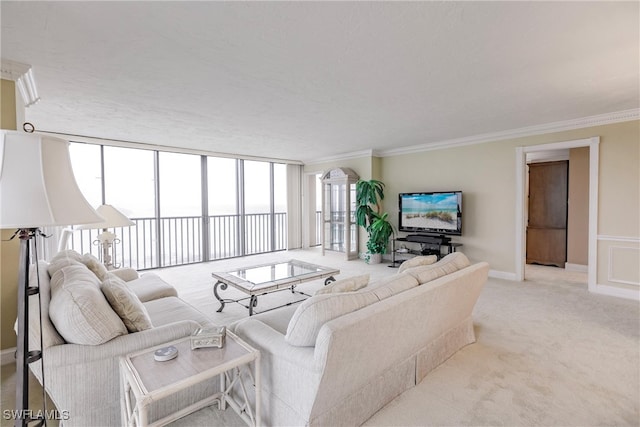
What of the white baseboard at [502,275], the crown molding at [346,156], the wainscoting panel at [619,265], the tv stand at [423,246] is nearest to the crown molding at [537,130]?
the crown molding at [346,156]

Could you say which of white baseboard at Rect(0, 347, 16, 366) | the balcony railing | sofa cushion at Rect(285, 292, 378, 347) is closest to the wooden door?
the balcony railing

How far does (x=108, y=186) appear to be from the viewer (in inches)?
205

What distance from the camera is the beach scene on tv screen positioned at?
203 inches

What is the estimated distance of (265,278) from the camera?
3.43 meters

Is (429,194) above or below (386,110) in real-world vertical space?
below

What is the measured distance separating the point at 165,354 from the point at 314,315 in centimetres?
76

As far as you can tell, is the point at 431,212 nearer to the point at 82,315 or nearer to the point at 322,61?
the point at 322,61

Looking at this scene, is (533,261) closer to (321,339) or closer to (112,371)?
(321,339)

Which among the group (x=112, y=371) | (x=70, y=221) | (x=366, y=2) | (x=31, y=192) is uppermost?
(x=366, y=2)

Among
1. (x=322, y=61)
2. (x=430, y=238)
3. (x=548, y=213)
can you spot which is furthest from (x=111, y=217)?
(x=548, y=213)

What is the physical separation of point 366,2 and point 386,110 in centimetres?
196

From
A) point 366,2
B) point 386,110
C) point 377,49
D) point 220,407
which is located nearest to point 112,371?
point 220,407

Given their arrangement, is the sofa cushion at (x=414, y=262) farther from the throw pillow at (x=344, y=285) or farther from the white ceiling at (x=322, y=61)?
the white ceiling at (x=322, y=61)

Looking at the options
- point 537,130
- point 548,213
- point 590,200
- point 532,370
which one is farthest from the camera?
point 548,213
